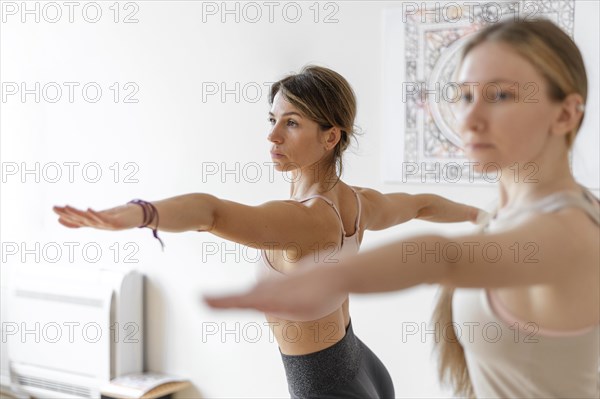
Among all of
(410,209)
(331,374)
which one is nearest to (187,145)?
(410,209)

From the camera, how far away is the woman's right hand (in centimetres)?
115

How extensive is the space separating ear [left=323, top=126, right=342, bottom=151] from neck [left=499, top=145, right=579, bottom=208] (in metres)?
1.02

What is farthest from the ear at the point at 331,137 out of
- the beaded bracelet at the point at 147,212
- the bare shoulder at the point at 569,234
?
the bare shoulder at the point at 569,234

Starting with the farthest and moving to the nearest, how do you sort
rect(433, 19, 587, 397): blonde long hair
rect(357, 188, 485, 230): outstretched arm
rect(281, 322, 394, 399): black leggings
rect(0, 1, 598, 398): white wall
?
rect(0, 1, 598, 398): white wall, rect(357, 188, 485, 230): outstretched arm, rect(281, 322, 394, 399): black leggings, rect(433, 19, 587, 397): blonde long hair

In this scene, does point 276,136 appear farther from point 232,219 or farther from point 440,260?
point 440,260

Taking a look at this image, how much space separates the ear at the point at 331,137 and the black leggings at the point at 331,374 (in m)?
0.45

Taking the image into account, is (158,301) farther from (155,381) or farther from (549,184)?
(549,184)

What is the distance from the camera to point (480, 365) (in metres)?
0.89

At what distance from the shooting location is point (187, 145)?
372 cm

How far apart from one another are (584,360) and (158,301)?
3.19 m

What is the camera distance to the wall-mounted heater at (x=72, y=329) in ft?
12.5

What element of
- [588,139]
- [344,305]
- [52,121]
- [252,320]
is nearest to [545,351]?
[344,305]

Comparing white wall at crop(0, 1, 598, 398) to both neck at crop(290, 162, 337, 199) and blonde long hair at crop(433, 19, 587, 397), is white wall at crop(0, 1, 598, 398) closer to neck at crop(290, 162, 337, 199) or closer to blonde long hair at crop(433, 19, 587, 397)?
neck at crop(290, 162, 337, 199)

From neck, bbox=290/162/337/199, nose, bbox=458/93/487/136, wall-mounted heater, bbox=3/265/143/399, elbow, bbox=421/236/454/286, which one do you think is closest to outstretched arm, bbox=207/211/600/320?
elbow, bbox=421/236/454/286
